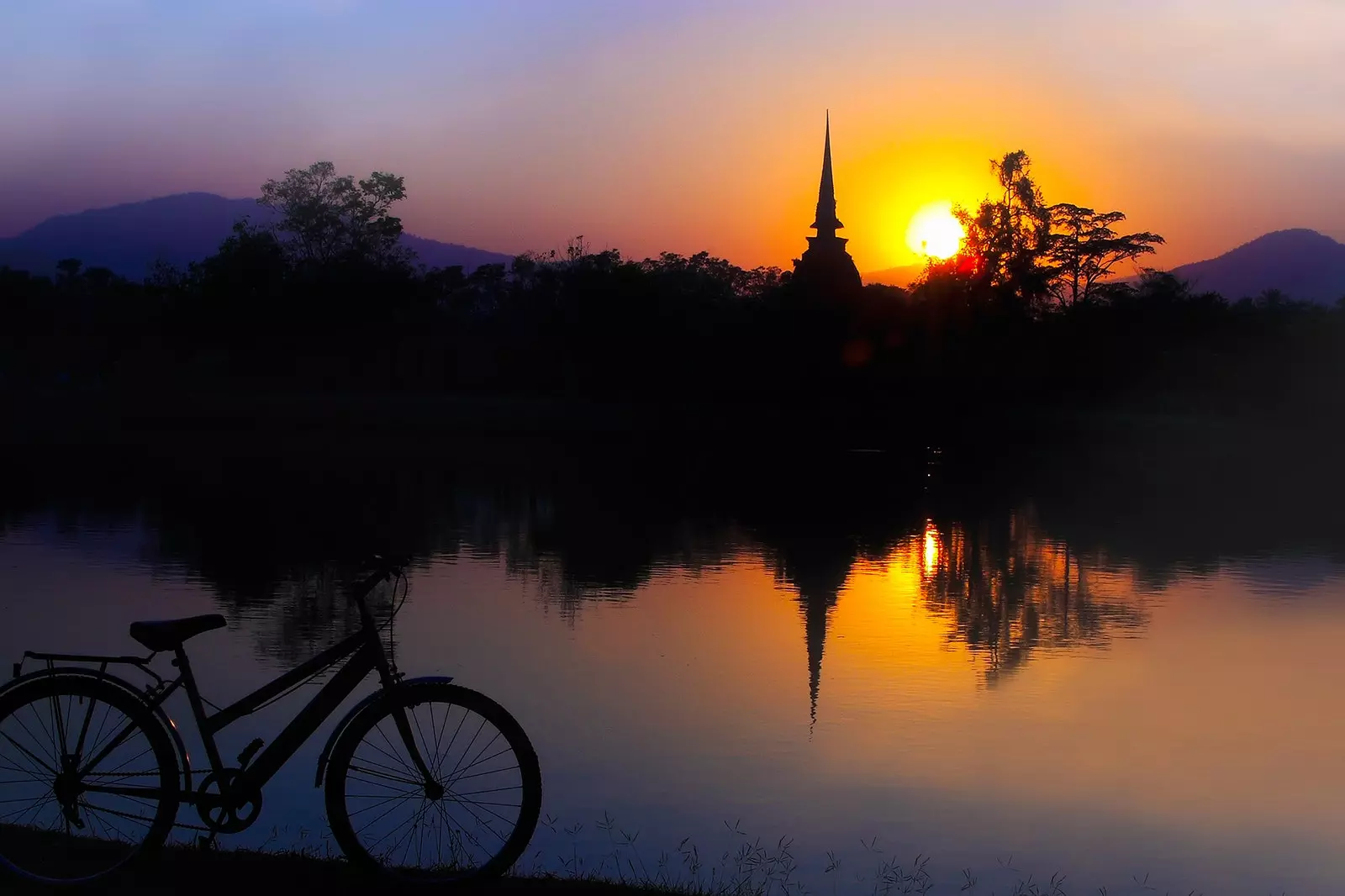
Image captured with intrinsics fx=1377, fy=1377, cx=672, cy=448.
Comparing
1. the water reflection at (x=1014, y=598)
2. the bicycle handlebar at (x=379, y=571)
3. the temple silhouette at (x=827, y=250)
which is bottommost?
the water reflection at (x=1014, y=598)

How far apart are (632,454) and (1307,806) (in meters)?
28.6

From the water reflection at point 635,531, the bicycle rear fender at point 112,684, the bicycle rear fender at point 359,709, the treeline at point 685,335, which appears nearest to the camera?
the bicycle rear fender at point 112,684

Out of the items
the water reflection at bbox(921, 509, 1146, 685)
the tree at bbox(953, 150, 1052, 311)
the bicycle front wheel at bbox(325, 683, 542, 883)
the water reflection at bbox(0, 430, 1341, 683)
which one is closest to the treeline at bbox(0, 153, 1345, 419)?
the tree at bbox(953, 150, 1052, 311)

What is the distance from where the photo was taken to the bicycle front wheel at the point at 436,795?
4.56m

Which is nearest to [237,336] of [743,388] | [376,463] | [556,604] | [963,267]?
[743,388]

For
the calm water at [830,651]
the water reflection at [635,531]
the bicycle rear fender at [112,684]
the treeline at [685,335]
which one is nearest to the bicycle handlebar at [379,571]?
the bicycle rear fender at [112,684]

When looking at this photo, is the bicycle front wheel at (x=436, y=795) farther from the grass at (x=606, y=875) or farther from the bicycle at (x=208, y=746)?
the grass at (x=606, y=875)

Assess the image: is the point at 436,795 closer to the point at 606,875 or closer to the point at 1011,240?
the point at 606,875

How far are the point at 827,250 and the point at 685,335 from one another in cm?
2325

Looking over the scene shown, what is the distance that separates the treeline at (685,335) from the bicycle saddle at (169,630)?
5390 centimetres

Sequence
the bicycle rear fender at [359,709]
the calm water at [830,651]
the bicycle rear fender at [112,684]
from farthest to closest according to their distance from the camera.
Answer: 1. the calm water at [830,651]
2. the bicycle rear fender at [359,709]
3. the bicycle rear fender at [112,684]

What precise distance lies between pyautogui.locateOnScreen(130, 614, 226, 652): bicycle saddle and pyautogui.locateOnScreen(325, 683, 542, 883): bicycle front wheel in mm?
589

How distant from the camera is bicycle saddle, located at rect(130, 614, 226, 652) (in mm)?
4457

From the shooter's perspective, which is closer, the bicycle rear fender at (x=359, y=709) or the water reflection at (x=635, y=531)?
the bicycle rear fender at (x=359, y=709)
